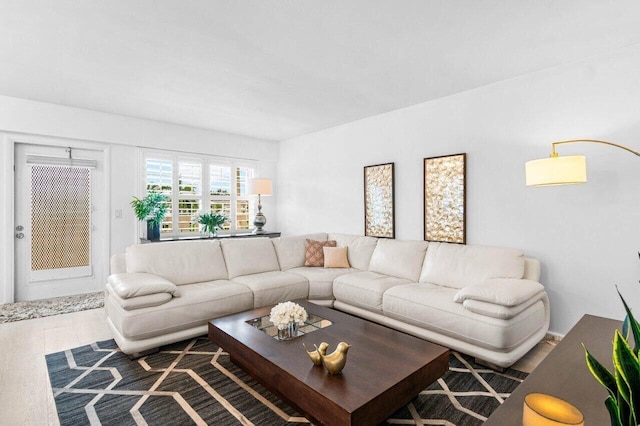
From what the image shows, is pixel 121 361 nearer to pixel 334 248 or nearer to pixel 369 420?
pixel 369 420

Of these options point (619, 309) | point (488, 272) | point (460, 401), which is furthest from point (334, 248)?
point (619, 309)

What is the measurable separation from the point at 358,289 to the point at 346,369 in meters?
1.62

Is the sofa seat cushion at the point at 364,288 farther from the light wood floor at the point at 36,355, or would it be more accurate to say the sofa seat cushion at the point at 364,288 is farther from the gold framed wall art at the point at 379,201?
the light wood floor at the point at 36,355

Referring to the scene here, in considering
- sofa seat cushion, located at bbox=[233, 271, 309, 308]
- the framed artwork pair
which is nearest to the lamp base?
sofa seat cushion, located at bbox=[233, 271, 309, 308]

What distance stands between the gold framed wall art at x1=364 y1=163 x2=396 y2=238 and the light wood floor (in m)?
2.14

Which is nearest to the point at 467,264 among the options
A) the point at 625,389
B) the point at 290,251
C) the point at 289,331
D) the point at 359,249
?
the point at 359,249

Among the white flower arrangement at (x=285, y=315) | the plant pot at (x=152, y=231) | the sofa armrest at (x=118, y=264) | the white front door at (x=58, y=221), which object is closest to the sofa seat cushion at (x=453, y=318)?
the white flower arrangement at (x=285, y=315)

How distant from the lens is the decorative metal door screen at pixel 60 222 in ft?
14.1

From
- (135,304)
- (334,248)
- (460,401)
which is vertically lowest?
(460,401)

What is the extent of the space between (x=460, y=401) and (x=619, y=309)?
1805 mm

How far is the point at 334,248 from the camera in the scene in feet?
14.4

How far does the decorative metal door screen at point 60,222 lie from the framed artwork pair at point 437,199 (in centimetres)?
408

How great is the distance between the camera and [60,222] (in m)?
4.46

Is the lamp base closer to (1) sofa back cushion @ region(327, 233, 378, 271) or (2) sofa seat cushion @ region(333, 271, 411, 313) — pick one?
Result: (1) sofa back cushion @ region(327, 233, 378, 271)
